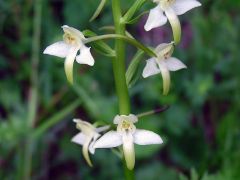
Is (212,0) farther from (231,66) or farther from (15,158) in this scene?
(15,158)

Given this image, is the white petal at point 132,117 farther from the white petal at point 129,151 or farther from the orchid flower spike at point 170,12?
the orchid flower spike at point 170,12

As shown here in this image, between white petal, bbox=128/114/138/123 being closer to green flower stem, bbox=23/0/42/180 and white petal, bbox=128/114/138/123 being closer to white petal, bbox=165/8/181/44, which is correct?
white petal, bbox=165/8/181/44

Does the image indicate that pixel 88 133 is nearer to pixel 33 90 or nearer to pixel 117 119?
pixel 117 119

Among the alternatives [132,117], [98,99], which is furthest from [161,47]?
[98,99]

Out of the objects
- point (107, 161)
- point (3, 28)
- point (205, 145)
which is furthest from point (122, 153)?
point (3, 28)

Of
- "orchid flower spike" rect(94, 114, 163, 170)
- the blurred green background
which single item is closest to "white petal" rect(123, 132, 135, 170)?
"orchid flower spike" rect(94, 114, 163, 170)
